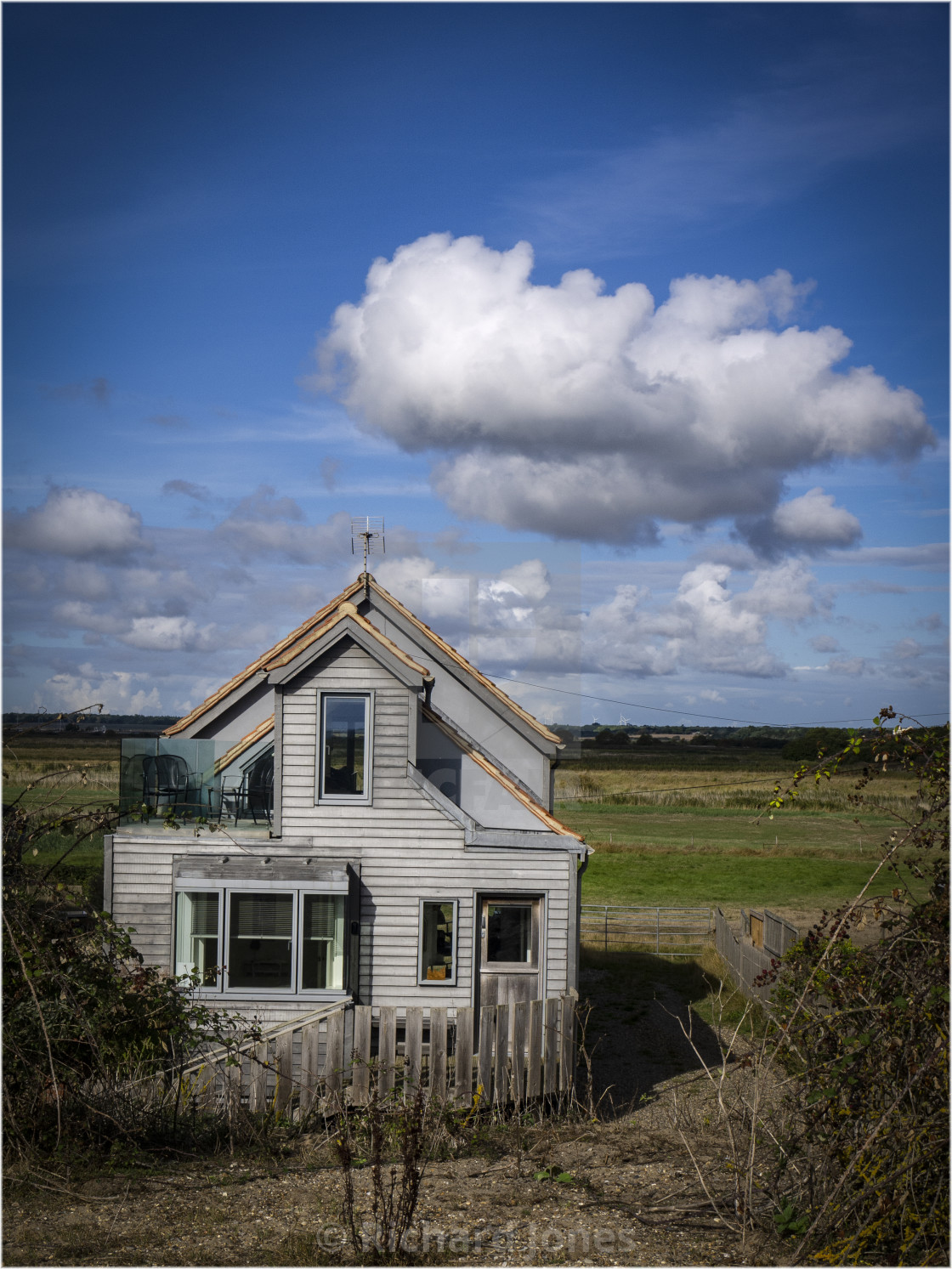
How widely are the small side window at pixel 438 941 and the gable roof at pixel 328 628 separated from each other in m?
3.32

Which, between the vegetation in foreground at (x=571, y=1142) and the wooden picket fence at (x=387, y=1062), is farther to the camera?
the wooden picket fence at (x=387, y=1062)

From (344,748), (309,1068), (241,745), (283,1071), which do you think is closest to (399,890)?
(344,748)

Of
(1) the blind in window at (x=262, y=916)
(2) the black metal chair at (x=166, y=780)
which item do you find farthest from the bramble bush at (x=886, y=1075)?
(2) the black metal chair at (x=166, y=780)

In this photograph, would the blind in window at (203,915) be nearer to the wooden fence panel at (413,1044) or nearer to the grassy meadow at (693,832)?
the grassy meadow at (693,832)

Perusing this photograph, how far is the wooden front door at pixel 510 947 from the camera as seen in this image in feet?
44.5

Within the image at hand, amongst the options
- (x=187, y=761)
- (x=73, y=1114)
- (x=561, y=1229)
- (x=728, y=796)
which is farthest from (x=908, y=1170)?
(x=728, y=796)

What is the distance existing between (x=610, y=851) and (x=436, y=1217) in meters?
48.7

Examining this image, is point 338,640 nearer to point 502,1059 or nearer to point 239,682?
point 239,682

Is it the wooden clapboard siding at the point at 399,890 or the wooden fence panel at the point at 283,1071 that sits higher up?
the wooden clapboard siding at the point at 399,890

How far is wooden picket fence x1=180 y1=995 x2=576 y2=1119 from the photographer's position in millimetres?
8977

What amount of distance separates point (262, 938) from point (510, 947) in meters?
3.48

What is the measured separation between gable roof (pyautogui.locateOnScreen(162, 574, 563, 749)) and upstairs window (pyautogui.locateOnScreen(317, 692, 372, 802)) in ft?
2.65

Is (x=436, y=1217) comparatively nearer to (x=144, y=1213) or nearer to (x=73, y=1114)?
(x=144, y=1213)

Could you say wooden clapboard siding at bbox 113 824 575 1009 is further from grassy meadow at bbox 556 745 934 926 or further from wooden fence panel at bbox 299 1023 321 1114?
grassy meadow at bbox 556 745 934 926
